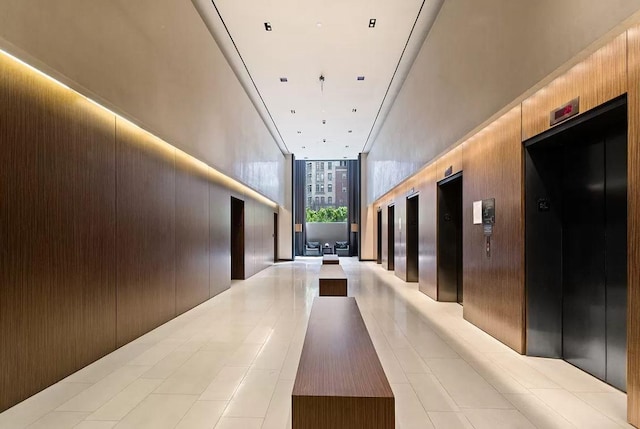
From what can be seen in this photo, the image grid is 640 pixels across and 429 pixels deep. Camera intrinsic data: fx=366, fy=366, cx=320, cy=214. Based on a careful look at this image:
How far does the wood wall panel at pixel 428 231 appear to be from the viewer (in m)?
7.44

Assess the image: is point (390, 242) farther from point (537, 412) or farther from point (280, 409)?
point (280, 409)

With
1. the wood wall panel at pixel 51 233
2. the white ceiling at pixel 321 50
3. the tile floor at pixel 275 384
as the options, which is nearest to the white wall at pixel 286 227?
the white ceiling at pixel 321 50

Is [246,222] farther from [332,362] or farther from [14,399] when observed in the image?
[332,362]

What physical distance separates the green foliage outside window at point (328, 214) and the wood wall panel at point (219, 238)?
1559cm

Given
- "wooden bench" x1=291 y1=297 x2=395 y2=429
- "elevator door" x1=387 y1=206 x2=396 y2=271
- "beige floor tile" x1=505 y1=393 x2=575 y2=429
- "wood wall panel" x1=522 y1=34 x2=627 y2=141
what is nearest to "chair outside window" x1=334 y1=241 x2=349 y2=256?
"elevator door" x1=387 y1=206 x2=396 y2=271

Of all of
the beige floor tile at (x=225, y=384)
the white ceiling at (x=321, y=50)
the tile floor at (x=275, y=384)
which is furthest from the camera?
the white ceiling at (x=321, y=50)

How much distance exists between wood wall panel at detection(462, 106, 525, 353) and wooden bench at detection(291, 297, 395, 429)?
2.52 metres

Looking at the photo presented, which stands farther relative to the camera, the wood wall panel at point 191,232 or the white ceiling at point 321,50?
the white ceiling at point 321,50

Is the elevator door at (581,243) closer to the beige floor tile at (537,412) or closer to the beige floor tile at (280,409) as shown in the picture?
the beige floor tile at (537,412)

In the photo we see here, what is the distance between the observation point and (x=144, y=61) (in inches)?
188

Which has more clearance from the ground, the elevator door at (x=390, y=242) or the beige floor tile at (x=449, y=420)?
the elevator door at (x=390, y=242)

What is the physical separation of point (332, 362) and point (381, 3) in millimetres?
6382

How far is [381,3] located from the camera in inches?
256

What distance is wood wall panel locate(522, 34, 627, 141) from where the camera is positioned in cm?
281
